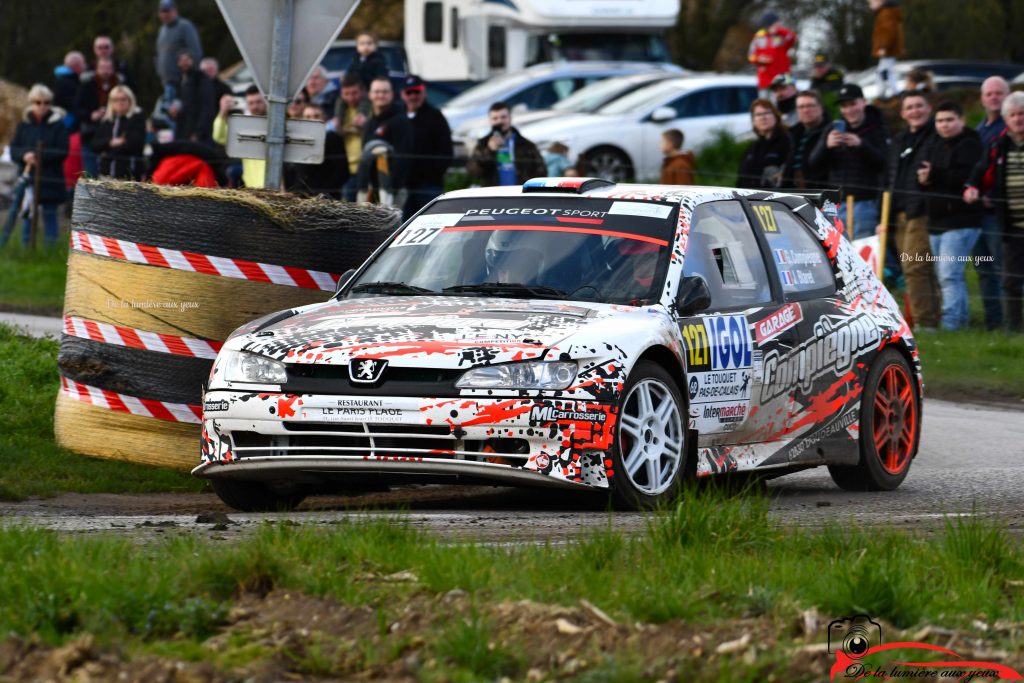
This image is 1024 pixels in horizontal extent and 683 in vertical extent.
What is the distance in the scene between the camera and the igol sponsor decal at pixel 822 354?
9508 mm

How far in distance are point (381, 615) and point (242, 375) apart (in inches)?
133

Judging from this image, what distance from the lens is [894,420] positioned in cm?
1059

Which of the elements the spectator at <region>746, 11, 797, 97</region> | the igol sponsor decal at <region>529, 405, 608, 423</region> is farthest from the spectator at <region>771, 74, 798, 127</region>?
the igol sponsor decal at <region>529, 405, 608, 423</region>

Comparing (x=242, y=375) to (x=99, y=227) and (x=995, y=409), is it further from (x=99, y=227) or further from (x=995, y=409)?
(x=995, y=409)

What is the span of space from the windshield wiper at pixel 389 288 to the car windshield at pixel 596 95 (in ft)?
64.1

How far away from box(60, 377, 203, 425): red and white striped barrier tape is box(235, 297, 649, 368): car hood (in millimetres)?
1285

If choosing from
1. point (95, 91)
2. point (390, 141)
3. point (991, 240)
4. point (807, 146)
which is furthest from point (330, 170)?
point (991, 240)

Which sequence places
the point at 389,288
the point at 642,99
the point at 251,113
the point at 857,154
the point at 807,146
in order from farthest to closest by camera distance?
1. the point at 642,99
2. the point at 251,113
3. the point at 807,146
4. the point at 857,154
5. the point at 389,288

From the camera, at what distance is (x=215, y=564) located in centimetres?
561

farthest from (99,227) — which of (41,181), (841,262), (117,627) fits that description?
(41,181)

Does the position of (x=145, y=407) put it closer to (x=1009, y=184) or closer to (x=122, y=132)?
(x=1009, y=184)

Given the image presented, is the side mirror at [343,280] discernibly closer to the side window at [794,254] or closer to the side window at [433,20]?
the side window at [794,254]

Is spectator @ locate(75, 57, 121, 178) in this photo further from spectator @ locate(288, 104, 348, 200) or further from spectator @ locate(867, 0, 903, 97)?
spectator @ locate(867, 0, 903, 97)

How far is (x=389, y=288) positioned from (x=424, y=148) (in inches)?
413
